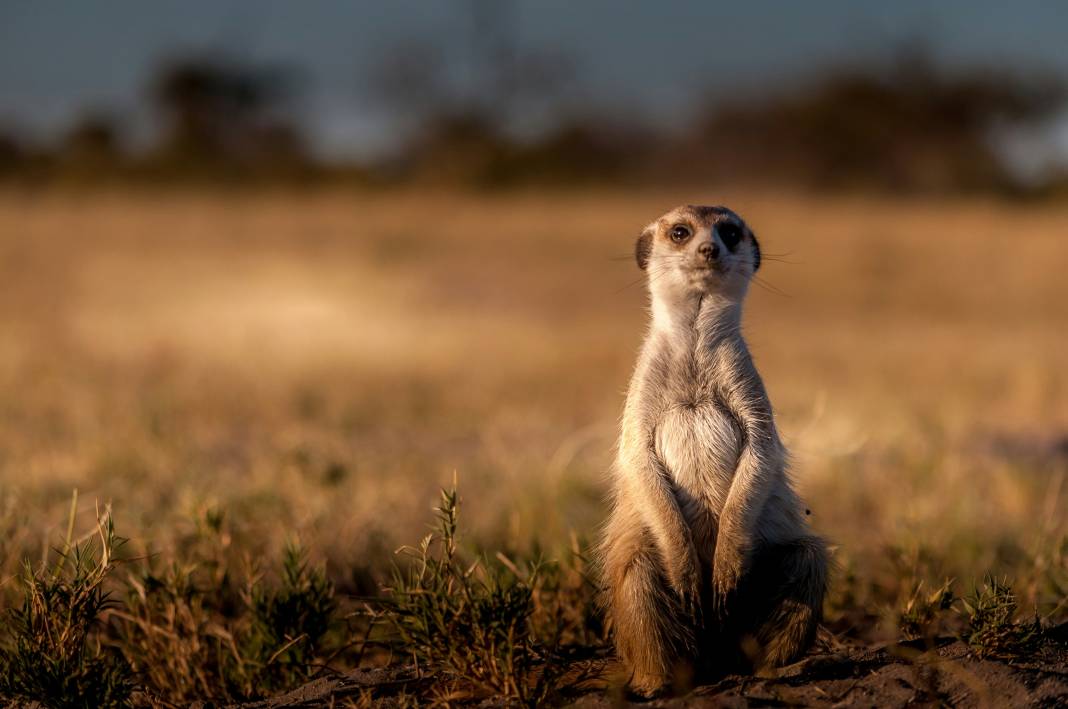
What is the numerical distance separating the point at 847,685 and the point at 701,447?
608 millimetres

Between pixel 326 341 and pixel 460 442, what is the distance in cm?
493

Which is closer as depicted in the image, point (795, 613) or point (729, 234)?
point (795, 613)

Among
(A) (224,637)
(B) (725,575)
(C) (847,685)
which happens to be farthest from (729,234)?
(A) (224,637)

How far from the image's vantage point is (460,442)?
673 centimetres

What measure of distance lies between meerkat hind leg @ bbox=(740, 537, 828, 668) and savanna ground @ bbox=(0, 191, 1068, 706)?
8 centimetres

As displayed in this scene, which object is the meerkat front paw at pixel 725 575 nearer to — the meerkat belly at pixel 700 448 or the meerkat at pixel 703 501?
the meerkat at pixel 703 501

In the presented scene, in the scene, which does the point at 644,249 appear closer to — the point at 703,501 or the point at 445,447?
the point at 703,501

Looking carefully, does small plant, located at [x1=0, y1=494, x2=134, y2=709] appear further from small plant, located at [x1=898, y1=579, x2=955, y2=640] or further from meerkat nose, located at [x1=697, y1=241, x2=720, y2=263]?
small plant, located at [x1=898, y1=579, x2=955, y2=640]

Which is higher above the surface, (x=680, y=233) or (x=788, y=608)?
(x=680, y=233)

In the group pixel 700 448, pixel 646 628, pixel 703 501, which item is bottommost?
pixel 646 628

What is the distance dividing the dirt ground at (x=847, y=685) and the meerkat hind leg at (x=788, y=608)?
0.05 metres

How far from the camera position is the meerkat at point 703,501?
2.57m

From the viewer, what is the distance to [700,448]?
8.86ft

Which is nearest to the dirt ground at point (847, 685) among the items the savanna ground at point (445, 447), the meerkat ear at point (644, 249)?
the savanna ground at point (445, 447)
